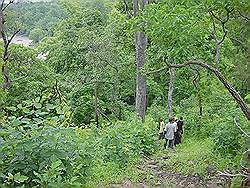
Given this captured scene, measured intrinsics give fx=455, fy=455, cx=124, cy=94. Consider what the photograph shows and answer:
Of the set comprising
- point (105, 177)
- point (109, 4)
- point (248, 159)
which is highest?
point (109, 4)

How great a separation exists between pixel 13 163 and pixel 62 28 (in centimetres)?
2197

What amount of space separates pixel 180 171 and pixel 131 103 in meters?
15.7

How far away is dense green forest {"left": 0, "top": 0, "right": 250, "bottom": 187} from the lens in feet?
17.4

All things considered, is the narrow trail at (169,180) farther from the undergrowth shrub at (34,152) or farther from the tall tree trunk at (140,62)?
the tall tree trunk at (140,62)

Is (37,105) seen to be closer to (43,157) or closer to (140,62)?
(43,157)

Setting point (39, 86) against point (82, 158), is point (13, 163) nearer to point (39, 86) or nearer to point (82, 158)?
point (82, 158)

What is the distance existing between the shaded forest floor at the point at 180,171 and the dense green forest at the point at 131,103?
3 centimetres

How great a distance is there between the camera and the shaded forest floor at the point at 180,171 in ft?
30.6

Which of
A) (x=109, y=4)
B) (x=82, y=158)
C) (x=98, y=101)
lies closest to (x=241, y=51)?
(x=98, y=101)

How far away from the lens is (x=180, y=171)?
10453mm

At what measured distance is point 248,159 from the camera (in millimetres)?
8570

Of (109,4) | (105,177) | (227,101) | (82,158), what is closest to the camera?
(82,158)

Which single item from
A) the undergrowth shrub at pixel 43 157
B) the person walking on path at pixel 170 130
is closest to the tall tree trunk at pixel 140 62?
the person walking on path at pixel 170 130

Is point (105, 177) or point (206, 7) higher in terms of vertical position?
point (206, 7)
